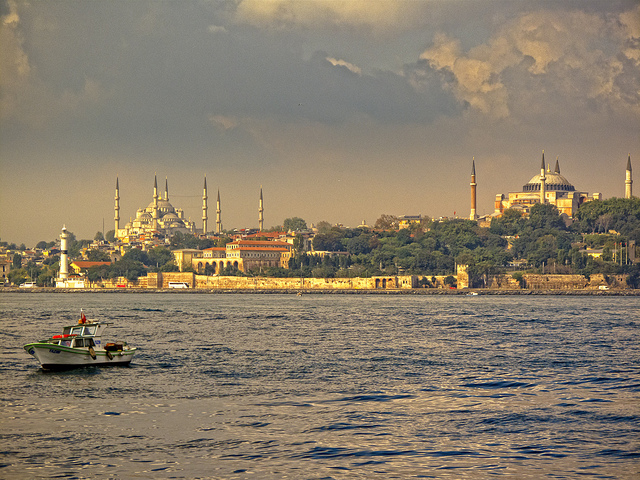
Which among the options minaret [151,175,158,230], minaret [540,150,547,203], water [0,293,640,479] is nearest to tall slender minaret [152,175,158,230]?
minaret [151,175,158,230]

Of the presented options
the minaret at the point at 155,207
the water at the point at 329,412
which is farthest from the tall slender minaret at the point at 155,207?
the water at the point at 329,412

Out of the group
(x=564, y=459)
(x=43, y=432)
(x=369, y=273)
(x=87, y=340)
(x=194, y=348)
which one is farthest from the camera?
(x=369, y=273)

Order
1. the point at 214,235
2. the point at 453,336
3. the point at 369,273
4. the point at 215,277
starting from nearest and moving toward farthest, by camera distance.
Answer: the point at 453,336
the point at 369,273
the point at 215,277
the point at 214,235

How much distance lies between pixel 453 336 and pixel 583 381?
12333 mm

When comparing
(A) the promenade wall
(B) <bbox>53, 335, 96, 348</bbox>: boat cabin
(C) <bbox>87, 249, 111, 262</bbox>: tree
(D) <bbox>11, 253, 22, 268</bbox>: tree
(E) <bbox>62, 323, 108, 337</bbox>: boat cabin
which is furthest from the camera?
(D) <bbox>11, 253, 22, 268</bbox>: tree

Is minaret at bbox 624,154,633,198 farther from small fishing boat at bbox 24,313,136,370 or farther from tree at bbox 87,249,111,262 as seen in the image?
small fishing boat at bbox 24,313,136,370

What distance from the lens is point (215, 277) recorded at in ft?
368

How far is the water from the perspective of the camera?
38.7 feet

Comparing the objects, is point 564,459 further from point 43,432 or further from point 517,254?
point 517,254

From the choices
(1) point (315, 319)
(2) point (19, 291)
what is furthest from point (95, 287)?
(1) point (315, 319)

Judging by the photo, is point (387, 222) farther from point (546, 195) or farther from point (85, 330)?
point (85, 330)

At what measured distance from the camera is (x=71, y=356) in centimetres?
2091

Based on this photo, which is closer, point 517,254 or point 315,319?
point 315,319

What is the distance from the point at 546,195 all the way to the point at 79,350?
4636 inches
